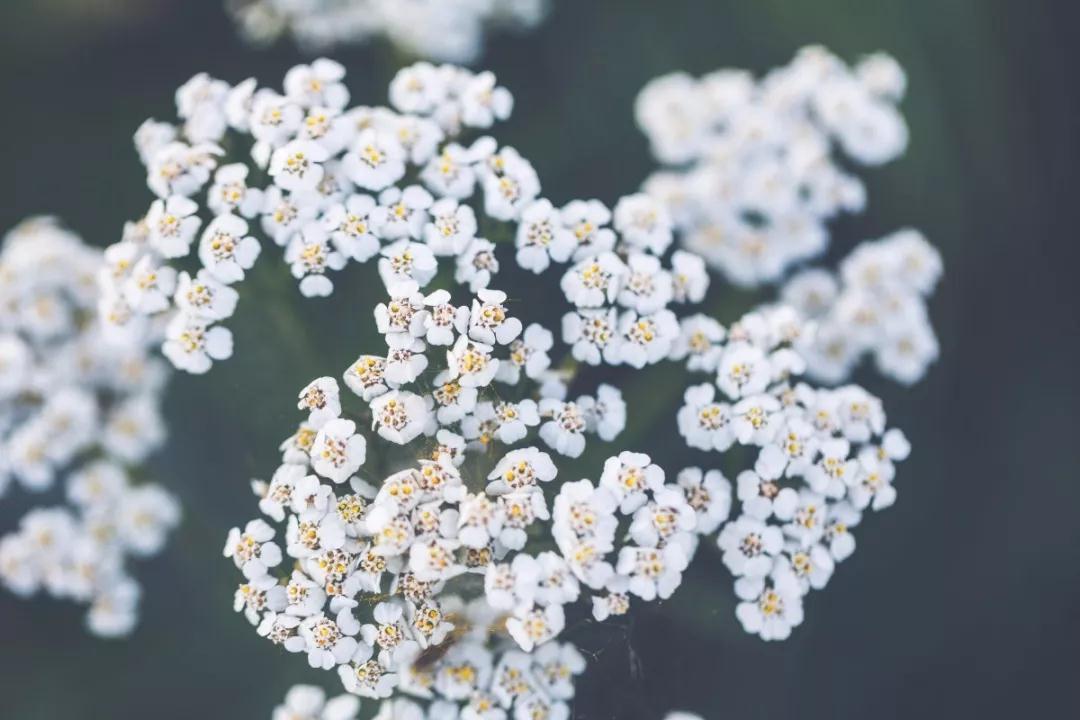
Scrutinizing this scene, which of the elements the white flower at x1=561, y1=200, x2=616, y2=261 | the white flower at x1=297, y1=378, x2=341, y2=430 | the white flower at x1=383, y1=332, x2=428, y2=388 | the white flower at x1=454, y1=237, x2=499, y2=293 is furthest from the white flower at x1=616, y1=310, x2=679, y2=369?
the white flower at x1=297, y1=378, x2=341, y2=430

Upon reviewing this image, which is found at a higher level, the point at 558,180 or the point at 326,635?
the point at 558,180

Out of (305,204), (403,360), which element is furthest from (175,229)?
(403,360)

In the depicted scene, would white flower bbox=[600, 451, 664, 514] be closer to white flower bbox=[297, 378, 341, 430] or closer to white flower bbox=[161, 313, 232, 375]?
white flower bbox=[297, 378, 341, 430]

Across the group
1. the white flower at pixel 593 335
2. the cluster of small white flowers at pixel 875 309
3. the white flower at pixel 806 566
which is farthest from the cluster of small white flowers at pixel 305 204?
the cluster of small white flowers at pixel 875 309

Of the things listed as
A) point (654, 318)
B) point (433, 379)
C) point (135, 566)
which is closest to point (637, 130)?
point (654, 318)

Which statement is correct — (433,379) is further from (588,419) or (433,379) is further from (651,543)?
(651,543)
